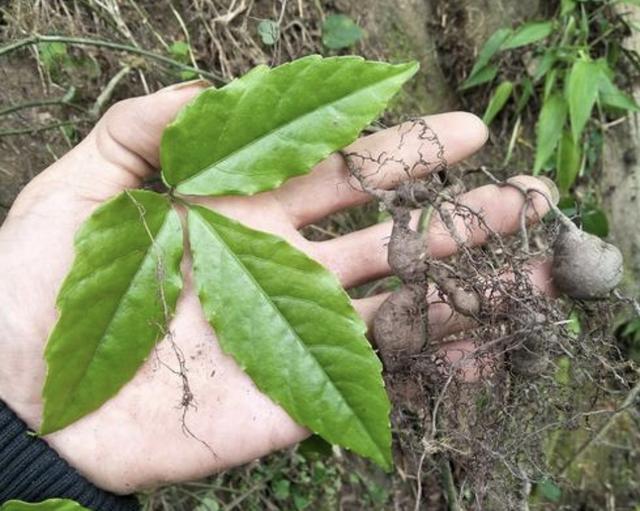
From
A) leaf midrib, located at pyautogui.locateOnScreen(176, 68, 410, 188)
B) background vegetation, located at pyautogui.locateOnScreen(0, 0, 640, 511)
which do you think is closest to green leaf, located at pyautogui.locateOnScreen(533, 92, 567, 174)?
background vegetation, located at pyautogui.locateOnScreen(0, 0, 640, 511)

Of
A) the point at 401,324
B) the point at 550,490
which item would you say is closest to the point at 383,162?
the point at 401,324

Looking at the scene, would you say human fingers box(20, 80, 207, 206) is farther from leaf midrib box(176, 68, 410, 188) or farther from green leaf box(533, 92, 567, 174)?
green leaf box(533, 92, 567, 174)

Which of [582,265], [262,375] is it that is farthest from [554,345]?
[262,375]

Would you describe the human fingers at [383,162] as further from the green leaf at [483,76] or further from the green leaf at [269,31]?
the green leaf at [483,76]

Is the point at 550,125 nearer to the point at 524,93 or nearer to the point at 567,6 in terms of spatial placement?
the point at 524,93

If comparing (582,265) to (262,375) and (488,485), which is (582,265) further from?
(262,375)
